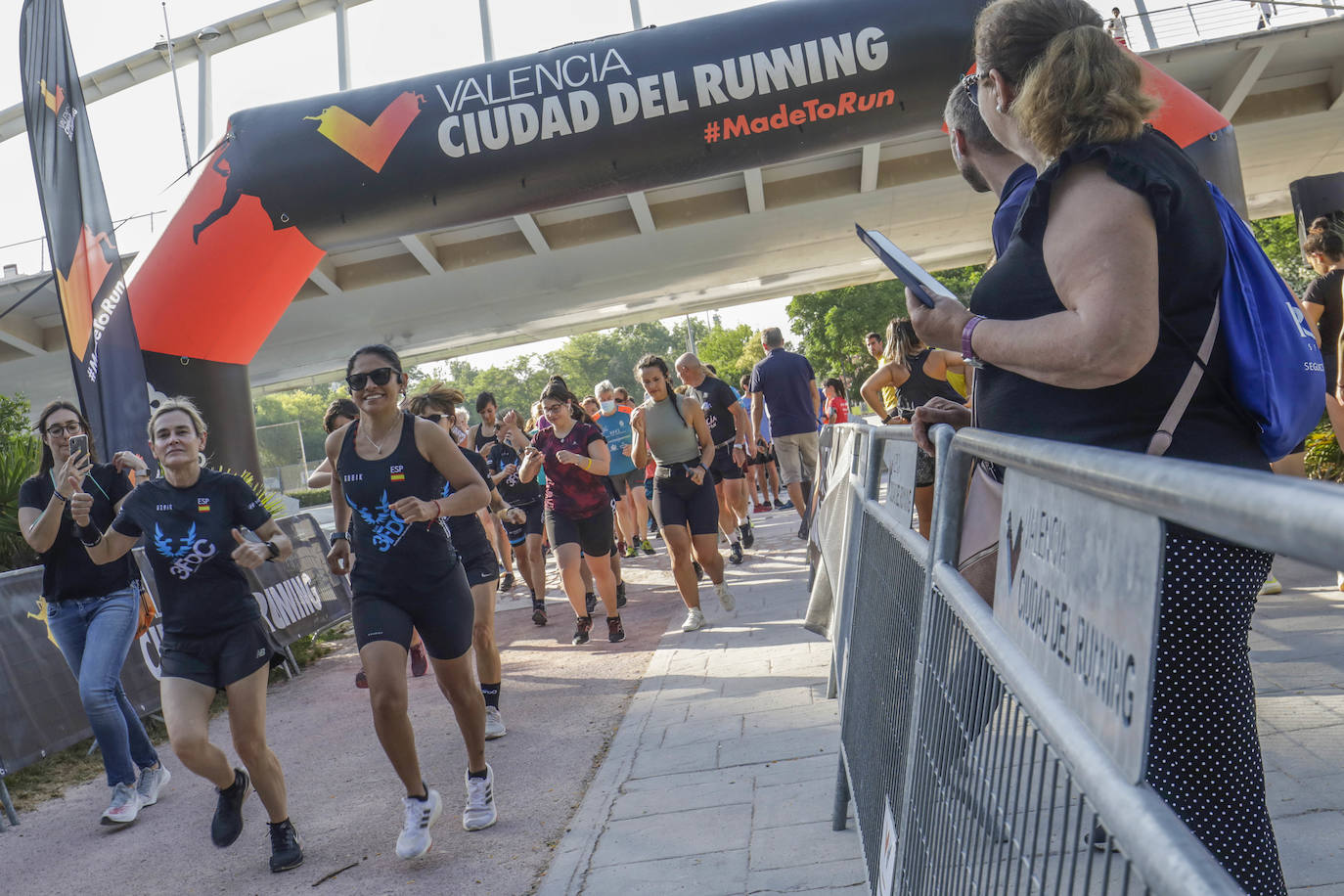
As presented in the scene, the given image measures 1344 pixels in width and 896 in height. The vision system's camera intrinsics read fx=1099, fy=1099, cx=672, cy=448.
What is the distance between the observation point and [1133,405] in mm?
1907

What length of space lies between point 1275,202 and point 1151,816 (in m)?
23.5

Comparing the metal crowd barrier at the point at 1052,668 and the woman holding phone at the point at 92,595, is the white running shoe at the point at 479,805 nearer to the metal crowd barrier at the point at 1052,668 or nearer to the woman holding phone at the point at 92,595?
the woman holding phone at the point at 92,595

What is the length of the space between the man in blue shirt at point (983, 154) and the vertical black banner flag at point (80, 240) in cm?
774

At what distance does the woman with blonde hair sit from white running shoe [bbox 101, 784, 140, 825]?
207 inches

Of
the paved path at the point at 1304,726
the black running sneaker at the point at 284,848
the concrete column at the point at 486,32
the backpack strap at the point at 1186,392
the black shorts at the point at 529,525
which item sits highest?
the concrete column at the point at 486,32

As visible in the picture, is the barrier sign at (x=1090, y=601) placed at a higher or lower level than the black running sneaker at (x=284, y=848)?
higher

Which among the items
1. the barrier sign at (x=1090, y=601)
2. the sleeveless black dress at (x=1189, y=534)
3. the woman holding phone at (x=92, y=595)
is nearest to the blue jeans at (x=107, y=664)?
the woman holding phone at (x=92, y=595)

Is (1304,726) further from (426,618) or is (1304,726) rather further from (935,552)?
(426,618)

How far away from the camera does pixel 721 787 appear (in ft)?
15.0

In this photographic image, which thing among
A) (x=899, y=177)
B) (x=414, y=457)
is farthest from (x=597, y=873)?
(x=899, y=177)

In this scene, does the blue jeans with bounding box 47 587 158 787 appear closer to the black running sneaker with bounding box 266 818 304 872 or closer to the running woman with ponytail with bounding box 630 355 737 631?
the black running sneaker with bounding box 266 818 304 872

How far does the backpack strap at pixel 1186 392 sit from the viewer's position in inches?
71.8

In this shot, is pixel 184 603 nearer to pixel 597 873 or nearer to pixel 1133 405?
pixel 597 873

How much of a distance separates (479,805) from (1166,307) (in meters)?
3.88
